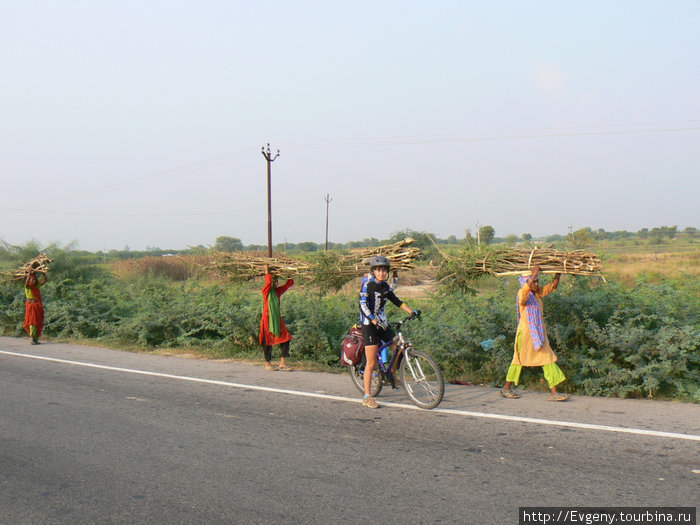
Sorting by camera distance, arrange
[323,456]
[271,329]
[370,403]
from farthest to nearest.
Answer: [271,329] → [370,403] → [323,456]

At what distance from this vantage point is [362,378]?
306 inches

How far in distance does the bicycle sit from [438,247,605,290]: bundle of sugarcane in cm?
143

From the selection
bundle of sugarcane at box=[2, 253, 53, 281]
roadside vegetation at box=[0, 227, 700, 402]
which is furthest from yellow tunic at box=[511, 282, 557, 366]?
bundle of sugarcane at box=[2, 253, 53, 281]

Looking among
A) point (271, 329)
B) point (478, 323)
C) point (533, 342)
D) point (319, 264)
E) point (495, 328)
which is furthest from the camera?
point (271, 329)

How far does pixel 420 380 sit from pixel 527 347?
1.54m

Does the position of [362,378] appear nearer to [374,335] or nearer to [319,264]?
[374,335]

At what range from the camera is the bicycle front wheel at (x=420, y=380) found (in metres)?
6.83

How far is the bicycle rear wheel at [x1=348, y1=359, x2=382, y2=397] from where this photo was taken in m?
7.44

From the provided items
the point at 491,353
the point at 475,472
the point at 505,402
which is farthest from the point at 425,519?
the point at 491,353

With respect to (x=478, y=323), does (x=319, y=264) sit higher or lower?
higher

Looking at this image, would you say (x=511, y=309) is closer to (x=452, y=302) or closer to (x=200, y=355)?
(x=452, y=302)

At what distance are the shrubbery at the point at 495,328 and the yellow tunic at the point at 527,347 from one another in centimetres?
75

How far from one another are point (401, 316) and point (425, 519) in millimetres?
7533

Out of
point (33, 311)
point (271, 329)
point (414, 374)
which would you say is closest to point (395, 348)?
point (414, 374)
